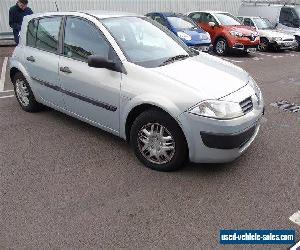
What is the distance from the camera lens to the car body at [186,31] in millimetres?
10469

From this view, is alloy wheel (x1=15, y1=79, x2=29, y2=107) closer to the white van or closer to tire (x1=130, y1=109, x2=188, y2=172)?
tire (x1=130, y1=109, x2=188, y2=172)

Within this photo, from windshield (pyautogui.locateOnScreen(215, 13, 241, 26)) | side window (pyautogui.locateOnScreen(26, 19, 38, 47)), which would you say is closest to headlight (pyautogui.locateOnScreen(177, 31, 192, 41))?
windshield (pyautogui.locateOnScreen(215, 13, 241, 26))

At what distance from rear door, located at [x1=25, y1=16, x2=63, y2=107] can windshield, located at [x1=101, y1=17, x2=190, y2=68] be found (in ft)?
3.01

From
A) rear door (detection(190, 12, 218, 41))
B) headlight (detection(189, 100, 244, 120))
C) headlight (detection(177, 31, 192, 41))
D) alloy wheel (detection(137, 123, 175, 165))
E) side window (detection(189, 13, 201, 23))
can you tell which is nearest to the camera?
headlight (detection(189, 100, 244, 120))

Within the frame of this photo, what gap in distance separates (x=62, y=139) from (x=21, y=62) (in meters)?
1.51

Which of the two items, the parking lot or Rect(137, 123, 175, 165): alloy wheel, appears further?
Rect(137, 123, 175, 165): alloy wheel

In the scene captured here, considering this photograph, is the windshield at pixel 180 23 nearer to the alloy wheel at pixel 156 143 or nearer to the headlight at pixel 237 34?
the headlight at pixel 237 34

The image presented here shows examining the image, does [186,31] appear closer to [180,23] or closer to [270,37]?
[180,23]

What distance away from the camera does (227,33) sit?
12164mm

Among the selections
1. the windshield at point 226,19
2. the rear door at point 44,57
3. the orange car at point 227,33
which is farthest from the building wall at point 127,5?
the rear door at point 44,57

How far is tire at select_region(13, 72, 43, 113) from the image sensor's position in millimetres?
5258

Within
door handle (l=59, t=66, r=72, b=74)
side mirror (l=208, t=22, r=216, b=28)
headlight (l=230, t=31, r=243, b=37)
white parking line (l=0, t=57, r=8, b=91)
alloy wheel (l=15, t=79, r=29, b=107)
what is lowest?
white parking line (l=0, t=57, r=8, b=91)

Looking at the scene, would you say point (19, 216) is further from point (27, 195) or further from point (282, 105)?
point (282, 105)

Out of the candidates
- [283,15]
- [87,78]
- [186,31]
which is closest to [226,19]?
[186,31]
